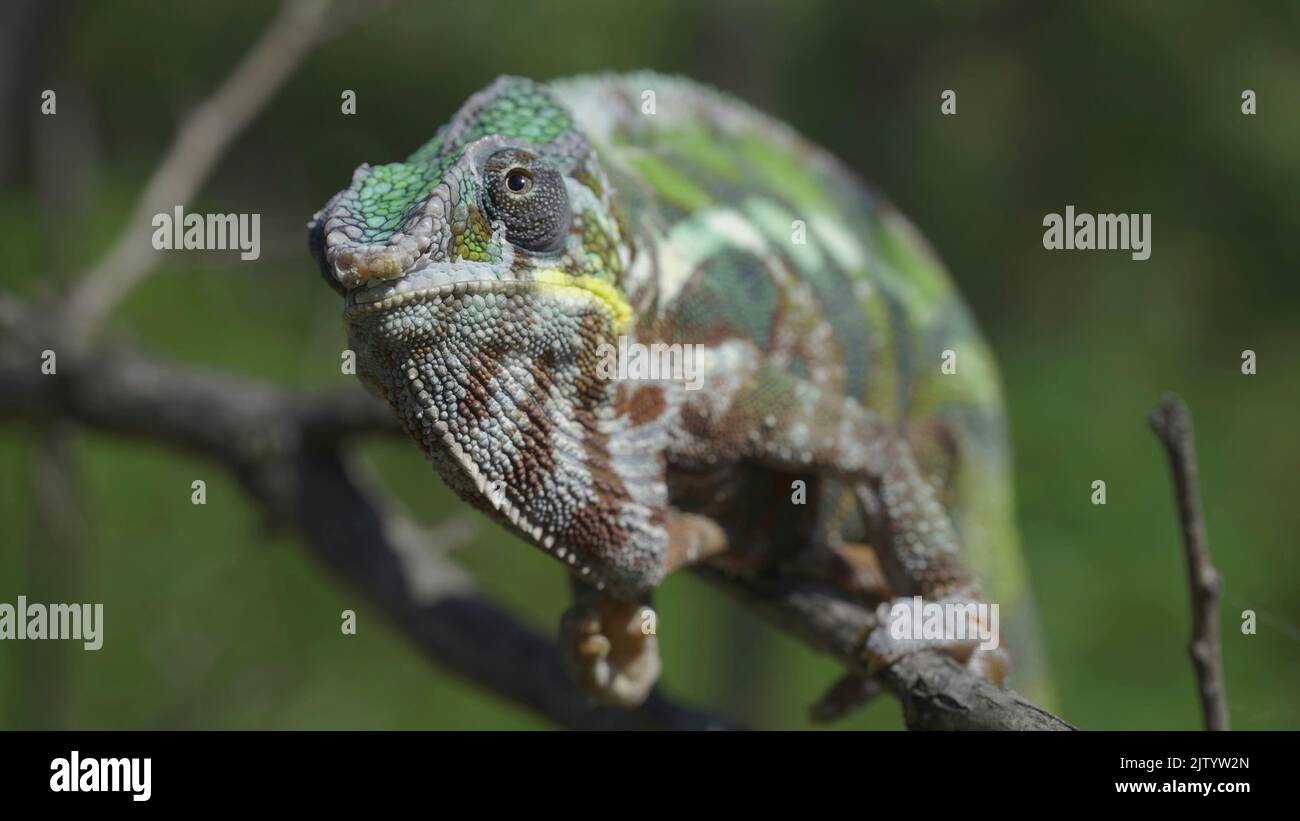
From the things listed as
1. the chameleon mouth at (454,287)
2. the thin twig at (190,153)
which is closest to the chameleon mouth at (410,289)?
the chameleon mouth at (454,287)

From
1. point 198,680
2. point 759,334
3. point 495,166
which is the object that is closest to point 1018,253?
point 198,680

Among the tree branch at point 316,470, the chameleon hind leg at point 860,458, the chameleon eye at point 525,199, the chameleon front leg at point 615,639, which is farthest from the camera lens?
the tree branch at point 316,470

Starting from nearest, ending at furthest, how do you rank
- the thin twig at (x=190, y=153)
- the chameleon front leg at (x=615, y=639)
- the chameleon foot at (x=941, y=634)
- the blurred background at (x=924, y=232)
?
the chameleon foot at (x=941, y=634)
the chameleon front leg at (x=615, y=639)
the thin twig at (x=190, y=153)
the blurred background at (x=924, y=232)

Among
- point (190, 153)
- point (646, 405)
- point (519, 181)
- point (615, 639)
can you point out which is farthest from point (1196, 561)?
point (190, 153)

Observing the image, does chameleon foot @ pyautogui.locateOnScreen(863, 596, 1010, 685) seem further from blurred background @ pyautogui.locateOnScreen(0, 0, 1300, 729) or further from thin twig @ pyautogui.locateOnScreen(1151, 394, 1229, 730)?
blurred background @ pyautogui.locateOnScreen(0, 0, 1300, 729)

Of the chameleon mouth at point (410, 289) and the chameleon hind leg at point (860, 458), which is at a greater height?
the chameleon mouth at point (410, 289)

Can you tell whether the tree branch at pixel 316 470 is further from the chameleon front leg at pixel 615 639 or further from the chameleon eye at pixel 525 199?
the chameleon eye at pixel 525 199

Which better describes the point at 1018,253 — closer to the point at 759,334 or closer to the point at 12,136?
the point at 12,136
